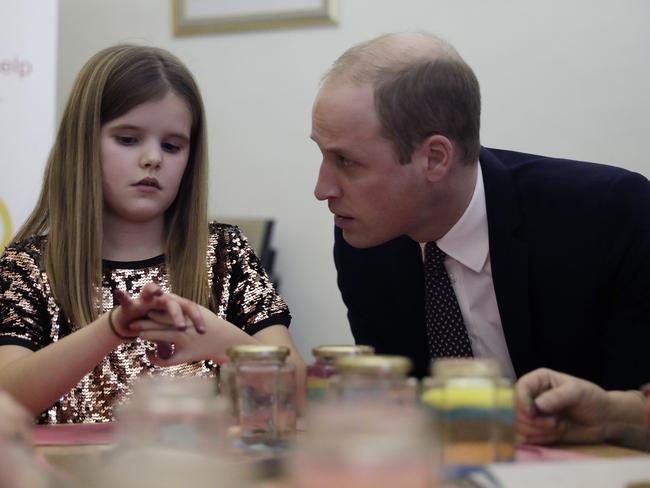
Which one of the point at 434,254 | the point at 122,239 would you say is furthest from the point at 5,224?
the point at 434,254

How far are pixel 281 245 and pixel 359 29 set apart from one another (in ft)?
2.43

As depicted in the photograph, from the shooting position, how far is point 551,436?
3.16ft

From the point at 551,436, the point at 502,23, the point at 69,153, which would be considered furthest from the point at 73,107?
the point at 502,23

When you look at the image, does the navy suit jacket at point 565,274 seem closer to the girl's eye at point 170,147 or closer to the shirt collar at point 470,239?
the shirt collar at point 470,239

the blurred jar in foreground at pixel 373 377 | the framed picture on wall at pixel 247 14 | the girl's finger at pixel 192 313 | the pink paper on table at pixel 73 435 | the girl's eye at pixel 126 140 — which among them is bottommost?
the pink paper on table at pixel 73 435

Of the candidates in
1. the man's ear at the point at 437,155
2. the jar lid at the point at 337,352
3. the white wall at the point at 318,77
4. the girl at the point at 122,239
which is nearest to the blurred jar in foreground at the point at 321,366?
the jar lid at the point at 337,352

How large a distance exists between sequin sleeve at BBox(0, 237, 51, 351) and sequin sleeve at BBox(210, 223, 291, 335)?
327 millimetres

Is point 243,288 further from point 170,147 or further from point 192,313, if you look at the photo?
point 192,313

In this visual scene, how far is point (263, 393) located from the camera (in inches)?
35.3

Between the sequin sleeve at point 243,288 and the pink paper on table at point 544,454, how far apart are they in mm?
772

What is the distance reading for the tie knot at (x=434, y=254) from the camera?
1.69 m

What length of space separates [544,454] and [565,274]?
77 centimetres

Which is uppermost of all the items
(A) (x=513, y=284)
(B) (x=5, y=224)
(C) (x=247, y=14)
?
(C) (x=247, y=14)

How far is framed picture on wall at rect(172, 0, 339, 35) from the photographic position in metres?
2.83
